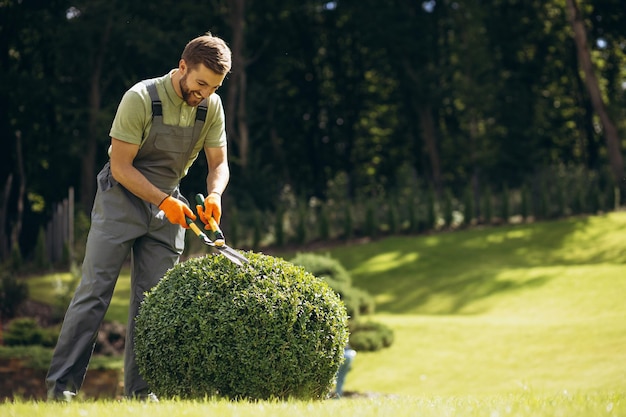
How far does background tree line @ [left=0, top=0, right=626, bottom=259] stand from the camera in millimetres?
20312

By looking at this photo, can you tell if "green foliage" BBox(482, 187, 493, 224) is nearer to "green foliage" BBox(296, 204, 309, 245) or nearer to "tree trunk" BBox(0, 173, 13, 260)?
"green foliage" BBox(296, 204, 309, 245)

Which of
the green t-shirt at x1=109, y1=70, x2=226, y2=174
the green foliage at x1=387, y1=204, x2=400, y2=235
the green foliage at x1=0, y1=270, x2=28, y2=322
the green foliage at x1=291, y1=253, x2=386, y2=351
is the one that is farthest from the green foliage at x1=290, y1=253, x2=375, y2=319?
the green foliage at x1=387, y1=204, x2=400, y2=235

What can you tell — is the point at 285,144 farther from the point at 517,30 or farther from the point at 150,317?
the point at 150,317

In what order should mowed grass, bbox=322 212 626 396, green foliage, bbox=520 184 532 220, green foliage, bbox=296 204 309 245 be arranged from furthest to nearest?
green foliage, bbox=520 184 532 220
green foliage, bbox=296 204 309 245
mowed grass, bbox=322 212 626 396

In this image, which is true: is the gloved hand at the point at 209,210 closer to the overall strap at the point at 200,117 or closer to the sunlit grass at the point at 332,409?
the overall strap at the point at 200,117

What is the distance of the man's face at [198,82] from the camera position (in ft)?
15.0

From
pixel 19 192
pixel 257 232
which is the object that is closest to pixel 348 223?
pixel 257 232

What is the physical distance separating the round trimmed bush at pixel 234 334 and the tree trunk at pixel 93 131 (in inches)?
688

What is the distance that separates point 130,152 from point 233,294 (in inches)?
39.4

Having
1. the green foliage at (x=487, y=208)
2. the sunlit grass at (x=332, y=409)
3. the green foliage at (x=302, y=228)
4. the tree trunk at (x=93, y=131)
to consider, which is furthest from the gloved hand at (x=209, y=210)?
the tree trunk at (x=93, y=131)

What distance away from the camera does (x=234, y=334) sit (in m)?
4.32

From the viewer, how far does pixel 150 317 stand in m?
4.46

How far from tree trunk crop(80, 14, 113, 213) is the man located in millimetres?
16898

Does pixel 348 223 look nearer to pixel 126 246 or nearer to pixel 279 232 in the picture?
pixel 279 232
